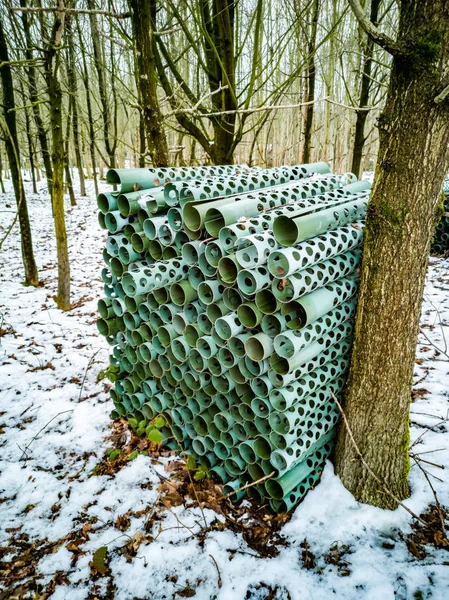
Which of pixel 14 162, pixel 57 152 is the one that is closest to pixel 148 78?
pixel 57 152

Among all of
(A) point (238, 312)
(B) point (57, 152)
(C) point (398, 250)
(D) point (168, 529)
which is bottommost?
(D) point (168, 529)

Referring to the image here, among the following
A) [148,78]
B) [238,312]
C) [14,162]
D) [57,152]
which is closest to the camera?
[238,312]

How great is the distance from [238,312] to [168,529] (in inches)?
63.0

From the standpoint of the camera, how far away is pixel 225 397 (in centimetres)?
273

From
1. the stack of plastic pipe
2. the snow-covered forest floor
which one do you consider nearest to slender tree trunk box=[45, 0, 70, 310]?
the snow-covered forest floor

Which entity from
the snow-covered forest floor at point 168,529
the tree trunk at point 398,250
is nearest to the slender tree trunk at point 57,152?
the snow-covered forest floor at point 168,529

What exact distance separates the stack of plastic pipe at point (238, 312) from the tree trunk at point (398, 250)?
25 cm

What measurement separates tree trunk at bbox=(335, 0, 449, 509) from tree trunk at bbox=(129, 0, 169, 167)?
275cm

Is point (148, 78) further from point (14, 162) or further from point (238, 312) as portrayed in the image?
point (14, 162)

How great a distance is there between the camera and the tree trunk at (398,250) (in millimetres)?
1841

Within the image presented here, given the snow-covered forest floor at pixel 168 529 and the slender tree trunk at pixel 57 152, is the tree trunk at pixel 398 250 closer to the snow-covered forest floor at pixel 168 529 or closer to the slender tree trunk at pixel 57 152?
the snow-covered forest floor at pixel 168 529

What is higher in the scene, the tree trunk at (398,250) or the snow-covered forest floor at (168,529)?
the tree trunk at (398,250)

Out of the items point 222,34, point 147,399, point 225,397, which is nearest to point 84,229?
point 222,34

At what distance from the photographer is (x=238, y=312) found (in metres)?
2.35
